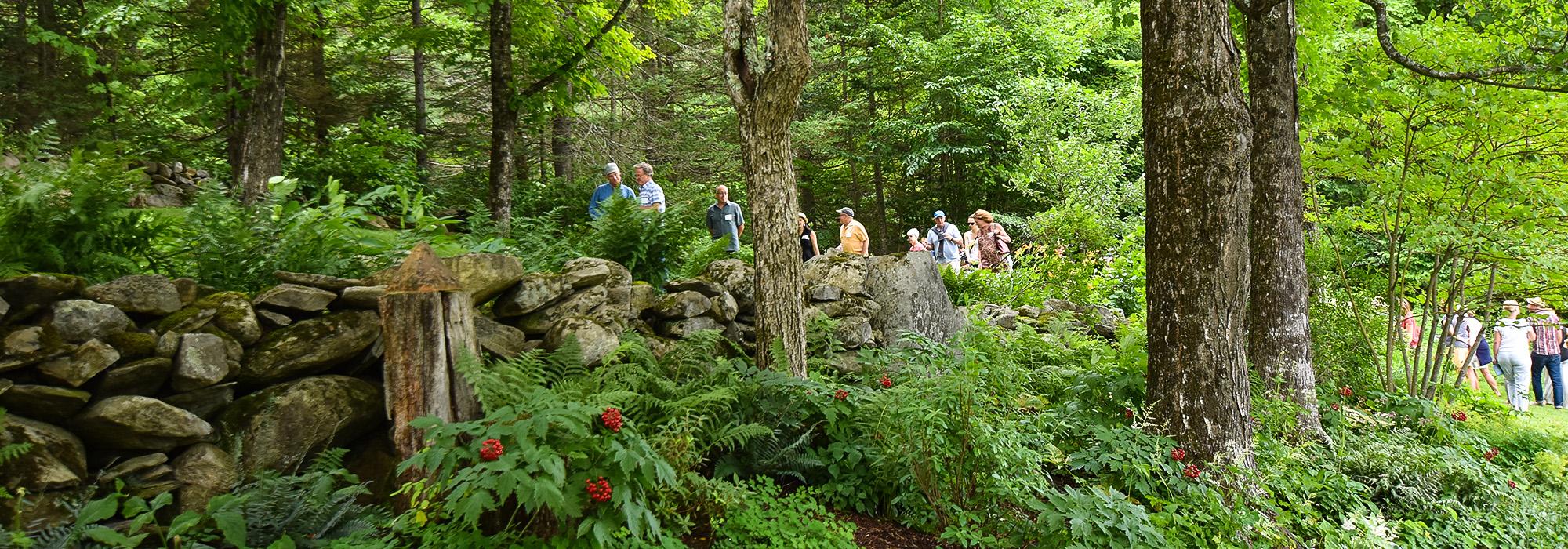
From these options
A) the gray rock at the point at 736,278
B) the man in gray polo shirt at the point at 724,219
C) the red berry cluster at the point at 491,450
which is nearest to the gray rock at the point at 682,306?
the gray rock at the point at 736,278

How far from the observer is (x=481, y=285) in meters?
4.35

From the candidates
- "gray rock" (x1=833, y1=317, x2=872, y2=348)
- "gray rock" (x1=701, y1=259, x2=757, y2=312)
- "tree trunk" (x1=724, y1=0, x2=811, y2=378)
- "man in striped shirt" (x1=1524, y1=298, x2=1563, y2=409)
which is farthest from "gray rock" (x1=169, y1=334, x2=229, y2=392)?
"man in striped shirt" (x1=1524, y1=298, x2=1563, y2=409)

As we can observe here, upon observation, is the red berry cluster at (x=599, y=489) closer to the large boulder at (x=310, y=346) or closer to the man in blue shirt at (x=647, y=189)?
the large boulder at (x=310, y=346)

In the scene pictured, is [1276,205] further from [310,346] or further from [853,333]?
[310,346]

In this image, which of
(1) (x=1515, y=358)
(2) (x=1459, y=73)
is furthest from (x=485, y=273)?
(1) (x=1515, y=358)

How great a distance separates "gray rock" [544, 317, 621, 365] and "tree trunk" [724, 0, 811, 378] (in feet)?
3.19

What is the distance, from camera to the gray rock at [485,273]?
166 inches

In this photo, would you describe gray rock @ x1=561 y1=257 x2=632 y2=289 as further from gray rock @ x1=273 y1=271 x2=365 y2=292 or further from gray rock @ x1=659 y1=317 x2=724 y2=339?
gray rock @ x1=273 y1=271 x2=365 y2=292

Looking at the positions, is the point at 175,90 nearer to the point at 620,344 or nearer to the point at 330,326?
the point at 330,326

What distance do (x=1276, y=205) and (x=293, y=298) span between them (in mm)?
6596

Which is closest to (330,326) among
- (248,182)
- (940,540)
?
(940,540)

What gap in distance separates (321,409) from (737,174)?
16237mm

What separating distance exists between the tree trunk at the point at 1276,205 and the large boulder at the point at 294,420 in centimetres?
608

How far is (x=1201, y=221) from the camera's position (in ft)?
14.1
